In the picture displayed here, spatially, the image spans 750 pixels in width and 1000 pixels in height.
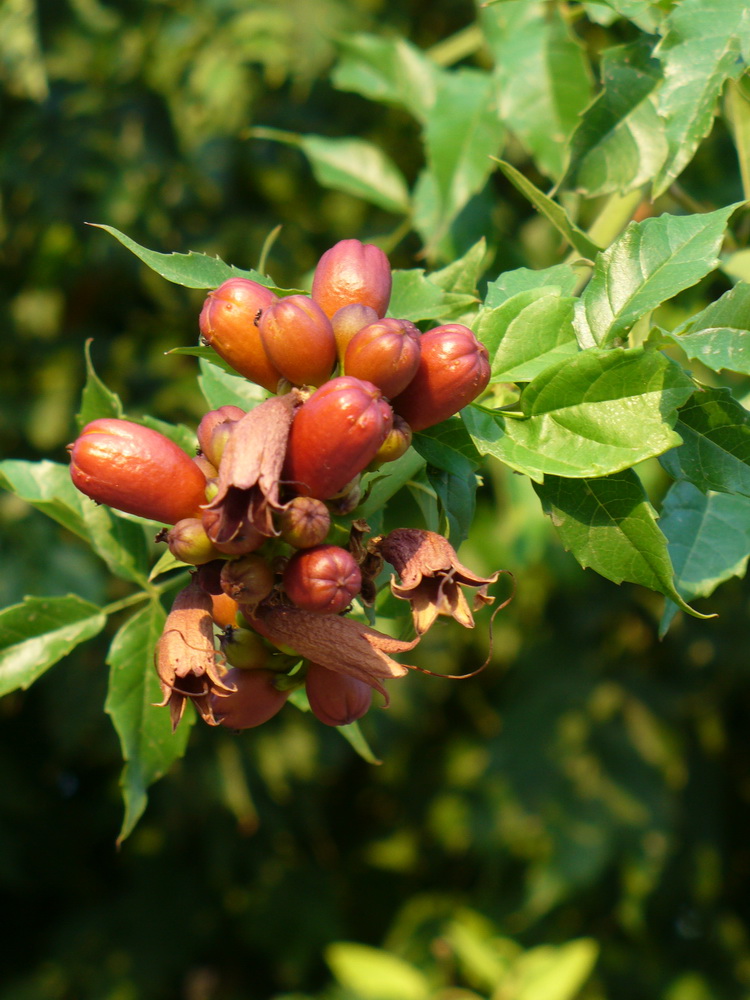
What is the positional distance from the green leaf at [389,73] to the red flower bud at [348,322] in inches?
60.0

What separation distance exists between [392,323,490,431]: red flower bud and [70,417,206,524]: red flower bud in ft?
0.82

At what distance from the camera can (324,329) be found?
106cm

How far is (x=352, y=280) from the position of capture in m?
1.13

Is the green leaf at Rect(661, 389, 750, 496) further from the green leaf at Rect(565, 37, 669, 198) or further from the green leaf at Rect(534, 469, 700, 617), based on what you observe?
the green leaf at Rect(565, 37, 669, 198)

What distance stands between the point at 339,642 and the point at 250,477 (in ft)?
0.68

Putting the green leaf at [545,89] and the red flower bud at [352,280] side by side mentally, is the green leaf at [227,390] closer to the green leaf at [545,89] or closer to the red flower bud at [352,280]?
the red flower bud at [352,280]

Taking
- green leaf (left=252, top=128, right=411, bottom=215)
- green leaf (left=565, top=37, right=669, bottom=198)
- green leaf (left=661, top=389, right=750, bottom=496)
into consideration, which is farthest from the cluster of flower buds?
green leaf (left=252, top=128, right=411, bottom=215)

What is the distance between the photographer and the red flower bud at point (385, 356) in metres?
1.00

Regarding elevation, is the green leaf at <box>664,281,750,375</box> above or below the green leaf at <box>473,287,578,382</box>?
above

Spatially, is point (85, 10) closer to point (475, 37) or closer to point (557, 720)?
point (475, 37)

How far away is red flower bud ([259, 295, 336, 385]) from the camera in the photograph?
1032 mm

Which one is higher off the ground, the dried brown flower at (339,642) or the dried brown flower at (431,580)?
the dried brown flower at (431,580)

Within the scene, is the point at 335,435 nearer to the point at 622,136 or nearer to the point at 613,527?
the point at 613,527

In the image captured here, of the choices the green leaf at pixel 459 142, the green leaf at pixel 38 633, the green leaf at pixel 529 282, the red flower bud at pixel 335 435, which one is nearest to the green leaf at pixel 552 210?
the green leaf at pixel 529 282
